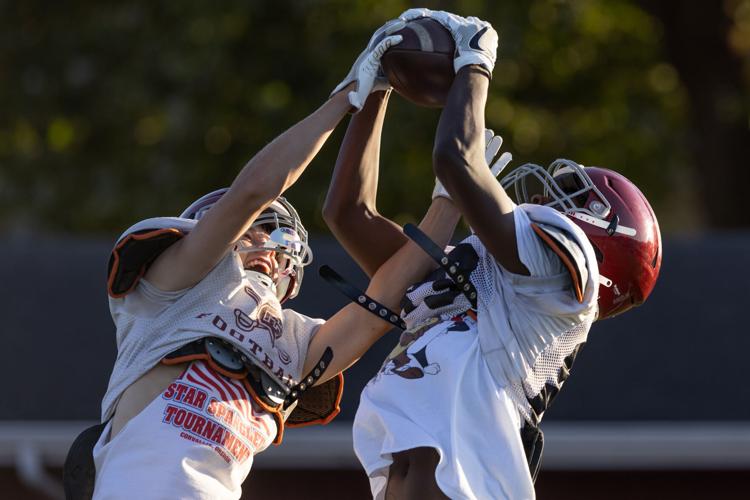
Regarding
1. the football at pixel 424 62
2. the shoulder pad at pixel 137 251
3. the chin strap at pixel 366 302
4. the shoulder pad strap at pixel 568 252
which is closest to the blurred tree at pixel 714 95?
the chin strap at pixel 366 302

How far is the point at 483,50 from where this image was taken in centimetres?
325

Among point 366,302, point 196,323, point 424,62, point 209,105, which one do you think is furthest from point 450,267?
point 209,105

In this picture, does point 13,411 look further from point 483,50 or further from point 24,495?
point 483,50

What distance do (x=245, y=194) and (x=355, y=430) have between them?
63cm

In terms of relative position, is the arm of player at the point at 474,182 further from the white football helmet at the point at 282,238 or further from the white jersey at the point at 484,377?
the white football helmet at the point at 282,238

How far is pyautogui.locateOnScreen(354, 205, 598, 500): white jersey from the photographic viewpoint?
3.08 m

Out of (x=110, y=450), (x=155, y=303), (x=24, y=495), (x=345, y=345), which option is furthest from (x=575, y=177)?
(x=24, y=495)

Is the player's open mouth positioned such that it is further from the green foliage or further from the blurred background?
the green foliage

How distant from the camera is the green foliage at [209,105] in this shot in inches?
385

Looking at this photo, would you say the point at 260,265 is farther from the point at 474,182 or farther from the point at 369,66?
the point at 474,182

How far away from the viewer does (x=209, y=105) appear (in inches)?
396

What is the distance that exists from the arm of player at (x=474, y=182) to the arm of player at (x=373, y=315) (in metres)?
0.44

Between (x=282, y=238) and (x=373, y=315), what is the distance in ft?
1.03

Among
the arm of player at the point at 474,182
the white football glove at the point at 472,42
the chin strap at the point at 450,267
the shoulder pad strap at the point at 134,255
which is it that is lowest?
the shoulder pad strap at the point at 134,255
